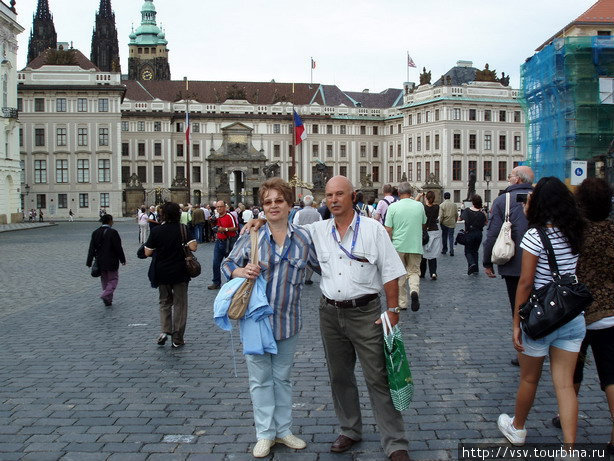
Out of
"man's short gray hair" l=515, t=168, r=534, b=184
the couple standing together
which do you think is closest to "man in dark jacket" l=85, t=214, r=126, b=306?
"man's short gray hair" l=515, t=168, r=534, b=184

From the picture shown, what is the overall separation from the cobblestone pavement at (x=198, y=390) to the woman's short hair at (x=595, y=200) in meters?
1.60

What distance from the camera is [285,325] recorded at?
15.9 feet

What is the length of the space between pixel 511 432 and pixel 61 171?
69.0m

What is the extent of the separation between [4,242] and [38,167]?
135ft

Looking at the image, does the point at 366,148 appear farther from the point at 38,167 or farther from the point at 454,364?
the point at 454,364

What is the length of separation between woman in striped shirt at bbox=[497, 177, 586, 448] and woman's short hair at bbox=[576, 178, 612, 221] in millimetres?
226

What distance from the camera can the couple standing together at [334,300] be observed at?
468 centimetres

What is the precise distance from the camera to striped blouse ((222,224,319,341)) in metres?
4.84

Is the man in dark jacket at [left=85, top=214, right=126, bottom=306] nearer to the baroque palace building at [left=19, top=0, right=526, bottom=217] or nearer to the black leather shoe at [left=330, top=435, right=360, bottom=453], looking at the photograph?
the black leather shoe at [left=330, top=435, right=360, bottom=453]

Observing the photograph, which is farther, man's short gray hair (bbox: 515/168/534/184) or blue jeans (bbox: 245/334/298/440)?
man's short gray hair (bbox: 515/168/534/184)

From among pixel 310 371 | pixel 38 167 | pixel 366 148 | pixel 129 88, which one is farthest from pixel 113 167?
pixel 310 371

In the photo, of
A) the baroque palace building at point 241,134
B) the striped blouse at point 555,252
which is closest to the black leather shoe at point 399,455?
the striped blouse at point 555,252

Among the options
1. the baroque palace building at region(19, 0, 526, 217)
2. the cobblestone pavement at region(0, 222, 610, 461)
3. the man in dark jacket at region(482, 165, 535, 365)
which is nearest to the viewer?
the cobblestone pavement at region(0, 222, 610, 461)

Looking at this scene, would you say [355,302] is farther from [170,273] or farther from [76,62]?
[76,62]
